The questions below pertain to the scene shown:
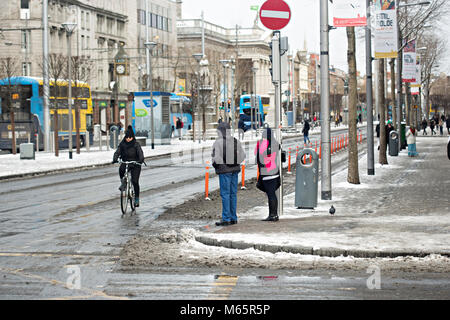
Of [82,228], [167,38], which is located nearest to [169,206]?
[82,228]

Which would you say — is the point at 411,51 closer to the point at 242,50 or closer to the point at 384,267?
the point at 384,267

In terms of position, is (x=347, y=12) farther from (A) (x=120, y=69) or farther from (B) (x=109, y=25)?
(B) (x=109, y=25)

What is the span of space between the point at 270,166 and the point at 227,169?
0.84m

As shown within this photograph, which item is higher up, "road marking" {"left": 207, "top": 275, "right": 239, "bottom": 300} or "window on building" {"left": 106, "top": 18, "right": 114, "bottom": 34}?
A: "window on building" {"left": 106, "top": 18, "right": 114, "bottom": 34}

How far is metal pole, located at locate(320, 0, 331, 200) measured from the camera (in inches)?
693

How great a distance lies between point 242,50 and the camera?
13588 cm

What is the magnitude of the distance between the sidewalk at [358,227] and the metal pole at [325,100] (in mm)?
491

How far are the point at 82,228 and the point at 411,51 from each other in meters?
27.6

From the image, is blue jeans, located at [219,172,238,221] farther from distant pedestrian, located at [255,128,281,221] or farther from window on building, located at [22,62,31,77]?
window on building, located at [22,62,31,77]

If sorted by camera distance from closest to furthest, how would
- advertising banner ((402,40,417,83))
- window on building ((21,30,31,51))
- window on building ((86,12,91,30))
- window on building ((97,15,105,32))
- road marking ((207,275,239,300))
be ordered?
road marking ((207,275,239,300))
advertising banner ((402,40,417,83))
window on building ((21,30,31,51))
window on building ((86,12,91,30))
window on building ((97,15,105,32))

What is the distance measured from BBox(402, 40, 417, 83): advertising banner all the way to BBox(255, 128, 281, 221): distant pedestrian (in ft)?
80.0

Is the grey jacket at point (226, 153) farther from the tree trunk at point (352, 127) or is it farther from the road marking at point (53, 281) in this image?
the tree trunk at point (352, 127)

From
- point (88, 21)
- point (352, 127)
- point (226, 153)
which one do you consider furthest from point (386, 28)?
point (88, 21)

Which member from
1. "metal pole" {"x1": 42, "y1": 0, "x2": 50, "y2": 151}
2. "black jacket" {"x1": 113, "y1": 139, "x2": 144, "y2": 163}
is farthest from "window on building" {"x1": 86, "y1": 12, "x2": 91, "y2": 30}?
"black jacket" {"x1": 113, "y1": 139, "x2": 144, "y2": 163}
